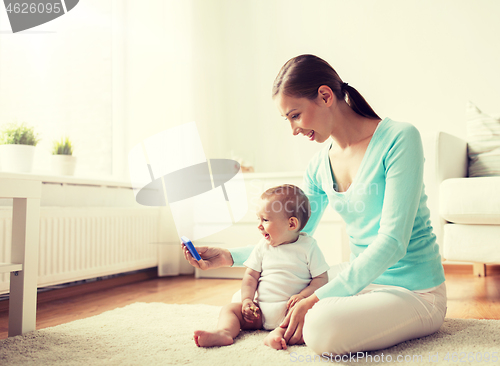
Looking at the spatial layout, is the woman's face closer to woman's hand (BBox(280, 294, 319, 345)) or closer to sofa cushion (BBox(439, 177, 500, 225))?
woman's hand (BBox(280, 294, 319, 345))

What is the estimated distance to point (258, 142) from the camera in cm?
294

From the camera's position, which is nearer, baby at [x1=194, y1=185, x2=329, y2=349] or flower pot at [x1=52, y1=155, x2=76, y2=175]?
baby at [x1=194, y1=185, x2=329, y2=349]

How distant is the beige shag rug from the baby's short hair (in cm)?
33

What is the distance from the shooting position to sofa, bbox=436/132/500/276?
152 centimetres

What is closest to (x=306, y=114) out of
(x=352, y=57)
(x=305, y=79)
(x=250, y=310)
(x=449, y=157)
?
(x=305, y=79)

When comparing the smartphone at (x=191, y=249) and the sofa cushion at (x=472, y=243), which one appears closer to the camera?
the smartphone at (x=191, y=249)

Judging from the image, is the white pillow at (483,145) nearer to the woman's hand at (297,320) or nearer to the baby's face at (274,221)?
the baby's face at (274,221)

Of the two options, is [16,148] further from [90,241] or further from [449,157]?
[449,157]

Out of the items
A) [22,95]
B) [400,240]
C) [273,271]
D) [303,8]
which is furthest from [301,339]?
[303,8]

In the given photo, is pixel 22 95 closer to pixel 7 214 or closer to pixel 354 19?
pixel 7 214

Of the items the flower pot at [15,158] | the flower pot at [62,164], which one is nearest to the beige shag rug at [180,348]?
the flower pot at [15,158]

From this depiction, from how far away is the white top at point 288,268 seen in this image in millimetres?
1053

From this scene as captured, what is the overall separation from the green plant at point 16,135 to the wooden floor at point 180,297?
703 millimetres

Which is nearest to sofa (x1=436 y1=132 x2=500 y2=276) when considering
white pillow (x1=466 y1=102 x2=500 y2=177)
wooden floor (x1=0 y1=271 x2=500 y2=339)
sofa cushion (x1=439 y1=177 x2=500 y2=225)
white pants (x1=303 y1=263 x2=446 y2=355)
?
sofa cushion (x1=439 y1=177 x2=500 y2=225)
